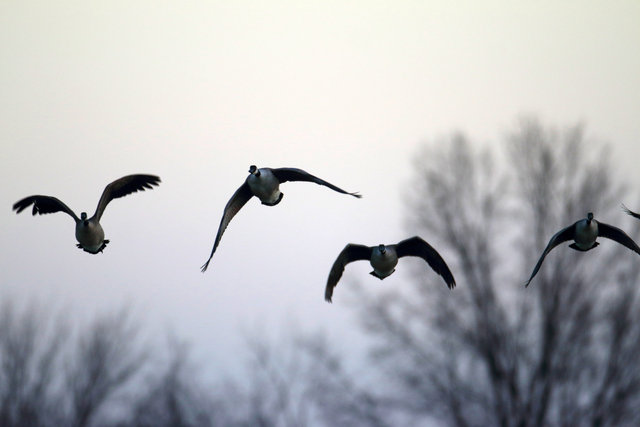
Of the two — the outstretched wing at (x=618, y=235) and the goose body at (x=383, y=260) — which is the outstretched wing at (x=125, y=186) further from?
the outstretched wing at (x=618, y=235)

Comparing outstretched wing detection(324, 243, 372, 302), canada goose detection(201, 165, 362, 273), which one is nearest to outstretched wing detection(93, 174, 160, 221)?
canada goose detection(201, 165, 362, 273)

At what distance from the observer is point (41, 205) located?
1572 cm

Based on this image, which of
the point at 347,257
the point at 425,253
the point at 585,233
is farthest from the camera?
the point at 425,253

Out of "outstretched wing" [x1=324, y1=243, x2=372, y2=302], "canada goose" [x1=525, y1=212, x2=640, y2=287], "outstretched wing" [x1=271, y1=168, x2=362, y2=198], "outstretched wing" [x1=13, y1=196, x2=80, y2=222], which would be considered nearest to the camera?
"outstretched wing" [x1=271, y1=168, x2=362, y2=198]

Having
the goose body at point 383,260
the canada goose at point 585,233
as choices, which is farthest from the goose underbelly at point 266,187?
the canada goose at point 585,233

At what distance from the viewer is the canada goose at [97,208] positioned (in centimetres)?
1449

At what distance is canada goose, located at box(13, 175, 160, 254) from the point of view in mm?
14492

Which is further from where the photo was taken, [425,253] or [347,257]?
[425,253]

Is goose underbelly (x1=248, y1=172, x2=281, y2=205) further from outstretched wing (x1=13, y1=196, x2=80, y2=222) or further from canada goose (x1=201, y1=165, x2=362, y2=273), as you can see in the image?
outstretched wing (x1=13, y1=196, x2=80, y2=222)

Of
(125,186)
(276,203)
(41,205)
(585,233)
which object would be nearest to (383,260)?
(276,203)

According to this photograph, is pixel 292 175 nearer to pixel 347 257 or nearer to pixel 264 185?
pixel 264 185

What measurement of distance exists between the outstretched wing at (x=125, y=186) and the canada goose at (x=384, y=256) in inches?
99.3

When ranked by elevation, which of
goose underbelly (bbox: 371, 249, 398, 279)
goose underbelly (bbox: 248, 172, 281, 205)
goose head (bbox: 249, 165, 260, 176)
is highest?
goose head (bbox: 249, 165, 260, 176)

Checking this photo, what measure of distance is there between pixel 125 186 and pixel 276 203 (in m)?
2.20
